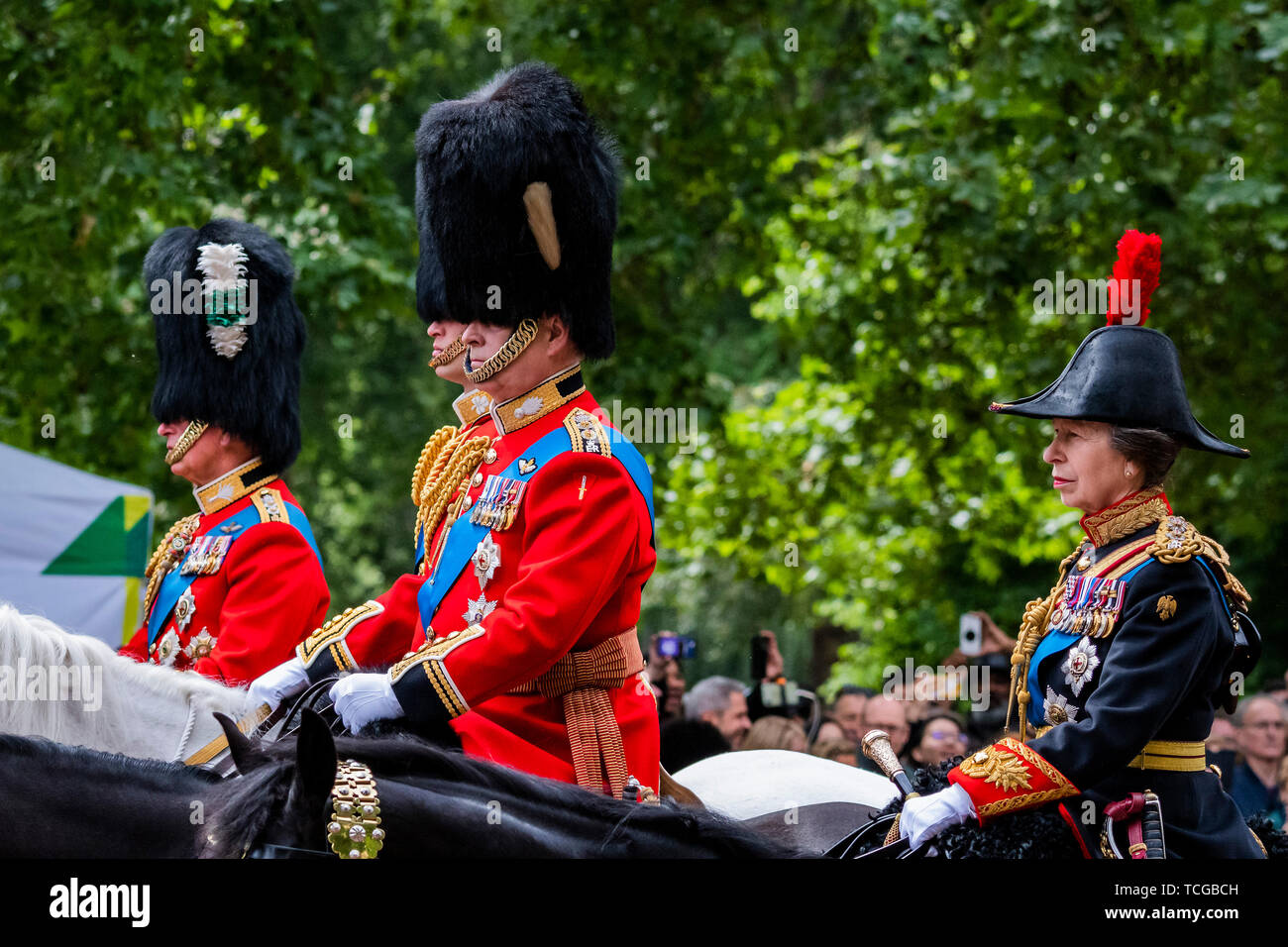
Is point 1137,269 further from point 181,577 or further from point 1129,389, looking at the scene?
point 181,577

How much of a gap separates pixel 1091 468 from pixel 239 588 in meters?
2.85

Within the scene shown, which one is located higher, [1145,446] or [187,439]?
[187,439]

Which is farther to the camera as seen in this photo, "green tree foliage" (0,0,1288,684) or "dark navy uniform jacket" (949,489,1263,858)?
"green tree foliage" (0,0,1288,684)

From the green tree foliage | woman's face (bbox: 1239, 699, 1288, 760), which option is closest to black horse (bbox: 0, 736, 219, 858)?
woman's face (bbox: 1239, 699, 1288, 760)

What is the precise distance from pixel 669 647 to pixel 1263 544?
7.48m

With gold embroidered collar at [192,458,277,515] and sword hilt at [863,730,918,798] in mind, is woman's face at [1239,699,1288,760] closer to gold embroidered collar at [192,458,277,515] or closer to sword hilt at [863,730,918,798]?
sword hilt at [863,730,918,798]

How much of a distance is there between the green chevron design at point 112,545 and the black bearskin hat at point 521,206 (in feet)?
13.6

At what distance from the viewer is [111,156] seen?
9898 mm

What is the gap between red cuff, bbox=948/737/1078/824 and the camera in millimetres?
3422

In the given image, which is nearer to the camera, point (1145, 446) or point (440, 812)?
point (440, 812)

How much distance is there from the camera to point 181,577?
214 inches

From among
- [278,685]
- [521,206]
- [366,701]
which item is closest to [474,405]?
[521,206]

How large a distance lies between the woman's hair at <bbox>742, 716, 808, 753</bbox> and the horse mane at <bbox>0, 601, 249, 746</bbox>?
3713 millimetres
